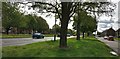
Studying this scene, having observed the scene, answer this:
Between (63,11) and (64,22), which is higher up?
(63,11)

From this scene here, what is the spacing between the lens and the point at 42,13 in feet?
63.4

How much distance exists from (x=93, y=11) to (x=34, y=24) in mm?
67349

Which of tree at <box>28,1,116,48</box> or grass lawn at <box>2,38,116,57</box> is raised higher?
tree at <box>28,1,116,48</box>

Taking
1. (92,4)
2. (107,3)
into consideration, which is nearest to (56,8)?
(92,4)

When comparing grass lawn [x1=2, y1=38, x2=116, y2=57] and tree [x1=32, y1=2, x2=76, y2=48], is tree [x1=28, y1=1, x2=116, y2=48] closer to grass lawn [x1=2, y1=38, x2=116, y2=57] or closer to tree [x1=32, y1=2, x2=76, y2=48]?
tree [x1=32, y1=2, x2=76, y2=48]

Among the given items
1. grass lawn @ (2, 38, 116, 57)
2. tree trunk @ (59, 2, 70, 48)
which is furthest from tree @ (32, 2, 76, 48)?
grass lawn @ (2, 38, 116, 57)

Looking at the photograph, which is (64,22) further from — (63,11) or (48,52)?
(48,52)

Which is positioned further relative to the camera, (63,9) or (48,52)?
(63,9)

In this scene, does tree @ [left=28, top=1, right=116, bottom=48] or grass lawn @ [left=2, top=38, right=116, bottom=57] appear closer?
grass lawn @ [left=2, top=38, right=116, bottom=57]

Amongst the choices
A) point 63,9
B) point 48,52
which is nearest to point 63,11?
point 63,9

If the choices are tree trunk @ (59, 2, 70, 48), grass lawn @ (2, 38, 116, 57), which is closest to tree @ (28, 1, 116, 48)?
tree trunk @ (59, 2, 70, 48)

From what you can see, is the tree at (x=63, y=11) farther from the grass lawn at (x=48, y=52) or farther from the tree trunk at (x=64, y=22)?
the grass lawn at (x=48, y=52)

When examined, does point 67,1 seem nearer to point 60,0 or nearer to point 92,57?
point 60,0

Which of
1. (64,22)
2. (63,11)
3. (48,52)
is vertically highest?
(63,11)
